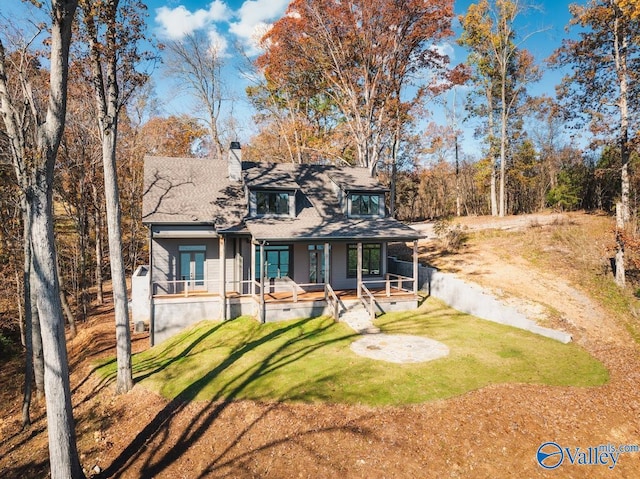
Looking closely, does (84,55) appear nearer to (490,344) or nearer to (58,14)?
(58,14)

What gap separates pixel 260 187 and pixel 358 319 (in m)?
7.93

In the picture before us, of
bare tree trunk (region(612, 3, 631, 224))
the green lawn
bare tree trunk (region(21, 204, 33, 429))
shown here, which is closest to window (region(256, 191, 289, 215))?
the green lawn

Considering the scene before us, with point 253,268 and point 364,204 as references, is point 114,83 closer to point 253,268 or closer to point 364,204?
point 253,268

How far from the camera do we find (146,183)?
61.0 feet

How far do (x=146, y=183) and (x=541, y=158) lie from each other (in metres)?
40.9

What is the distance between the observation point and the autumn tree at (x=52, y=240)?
6.95m

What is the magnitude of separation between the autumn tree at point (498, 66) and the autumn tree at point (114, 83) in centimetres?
2895

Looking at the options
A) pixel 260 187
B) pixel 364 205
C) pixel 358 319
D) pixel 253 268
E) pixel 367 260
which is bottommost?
pixel 358 319

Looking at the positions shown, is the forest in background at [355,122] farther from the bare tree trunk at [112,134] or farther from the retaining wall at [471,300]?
the retaining wall at [471,300]

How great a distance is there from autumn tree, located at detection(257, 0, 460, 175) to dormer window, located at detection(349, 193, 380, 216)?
16.6 feet

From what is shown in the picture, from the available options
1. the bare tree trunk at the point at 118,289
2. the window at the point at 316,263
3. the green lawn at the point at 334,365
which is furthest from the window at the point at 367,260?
the bare tree trunk at the point at 118,289

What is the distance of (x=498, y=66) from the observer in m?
32.7

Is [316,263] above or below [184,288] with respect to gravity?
above

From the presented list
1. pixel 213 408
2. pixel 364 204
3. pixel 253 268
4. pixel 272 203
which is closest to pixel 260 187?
pixel 272 203
